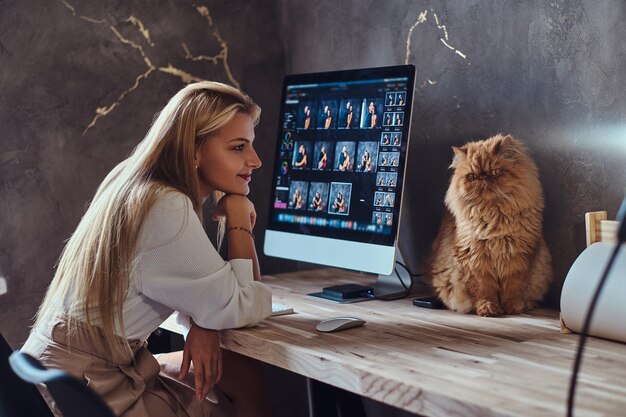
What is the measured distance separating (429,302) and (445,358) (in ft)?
1.46

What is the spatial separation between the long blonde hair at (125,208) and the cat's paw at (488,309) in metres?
0.64

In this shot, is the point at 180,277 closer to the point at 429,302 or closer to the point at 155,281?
the point at 155,281

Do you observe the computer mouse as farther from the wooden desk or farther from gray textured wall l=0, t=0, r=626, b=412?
gray textured wall l=0, t=0, r=626, b=412

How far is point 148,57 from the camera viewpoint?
6.84 feet

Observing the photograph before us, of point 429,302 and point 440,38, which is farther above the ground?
point 440,38

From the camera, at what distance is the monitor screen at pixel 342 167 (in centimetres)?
175

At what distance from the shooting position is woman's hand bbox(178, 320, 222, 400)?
1.47 meters

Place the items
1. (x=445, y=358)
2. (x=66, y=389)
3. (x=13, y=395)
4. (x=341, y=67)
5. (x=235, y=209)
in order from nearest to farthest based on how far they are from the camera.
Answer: (x=66, y=389), (x=13, y=395), (x=445, y=358), (x=235, y=209), (x=341, y=67)

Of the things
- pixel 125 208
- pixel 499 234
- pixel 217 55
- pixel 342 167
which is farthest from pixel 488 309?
pixel 217 55

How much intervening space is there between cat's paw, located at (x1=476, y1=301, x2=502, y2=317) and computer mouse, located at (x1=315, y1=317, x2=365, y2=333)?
0.90 feet

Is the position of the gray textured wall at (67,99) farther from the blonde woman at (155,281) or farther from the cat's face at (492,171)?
the cat's face at (492,171)

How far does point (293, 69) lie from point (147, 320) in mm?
1164

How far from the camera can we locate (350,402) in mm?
1769

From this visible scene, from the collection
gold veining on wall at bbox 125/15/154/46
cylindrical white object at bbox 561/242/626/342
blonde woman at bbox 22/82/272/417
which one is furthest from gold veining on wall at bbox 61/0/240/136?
cylindrical white object at bbox 561/242/626/342
